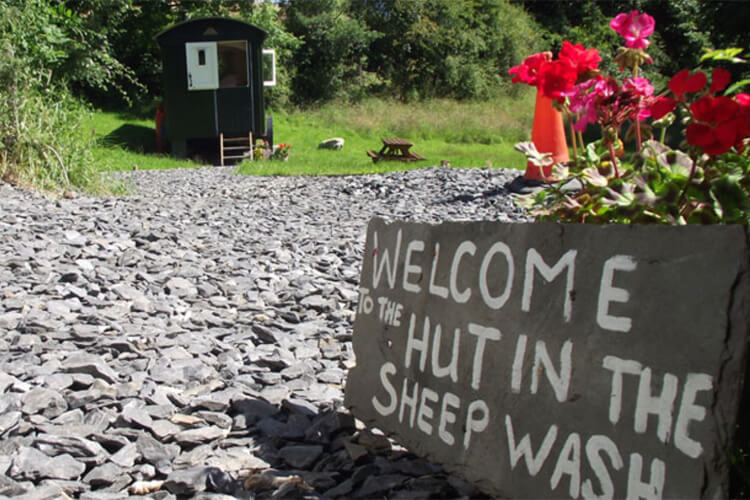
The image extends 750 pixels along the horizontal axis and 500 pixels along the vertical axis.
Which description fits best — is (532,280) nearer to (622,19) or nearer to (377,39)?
(622,19)

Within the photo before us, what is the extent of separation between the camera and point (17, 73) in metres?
7.99

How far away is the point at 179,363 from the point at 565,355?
6.09 feet

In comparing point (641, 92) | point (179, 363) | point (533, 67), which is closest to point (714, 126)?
point (641, 92)

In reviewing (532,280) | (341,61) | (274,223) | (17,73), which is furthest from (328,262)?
(341,61)

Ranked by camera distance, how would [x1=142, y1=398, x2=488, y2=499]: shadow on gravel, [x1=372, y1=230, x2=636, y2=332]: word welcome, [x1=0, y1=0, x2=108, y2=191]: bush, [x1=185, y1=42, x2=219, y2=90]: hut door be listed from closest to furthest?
[x1=372, y1=230, x2=636, y2=332]: word welcome → [x1=142, y1=398, x2=488, y2=499]: shadow on gravel → [x1=0, y1=0, x2=108, y2=191]: bush → [x1=185, y1=42, x2=219, y2=90]: hut door

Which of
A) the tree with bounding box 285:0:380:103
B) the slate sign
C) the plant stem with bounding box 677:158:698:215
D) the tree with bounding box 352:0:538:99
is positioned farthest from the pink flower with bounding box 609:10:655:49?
the tree with bounding box 352:0:538:99

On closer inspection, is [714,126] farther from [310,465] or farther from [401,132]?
[401,132]

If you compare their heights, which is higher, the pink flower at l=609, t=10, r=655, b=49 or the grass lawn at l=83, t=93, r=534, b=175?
the pink flower at l=609, t=10, r=655, b=49

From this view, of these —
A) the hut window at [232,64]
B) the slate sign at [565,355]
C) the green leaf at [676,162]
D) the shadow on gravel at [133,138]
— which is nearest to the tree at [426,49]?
the hut window at [232,64]

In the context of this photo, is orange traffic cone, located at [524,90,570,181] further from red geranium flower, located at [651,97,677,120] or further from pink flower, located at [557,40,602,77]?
red geranium flower, located at [651,97,677,120]

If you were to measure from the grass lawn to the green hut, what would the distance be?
1119 millimetres

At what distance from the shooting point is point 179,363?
116 inches

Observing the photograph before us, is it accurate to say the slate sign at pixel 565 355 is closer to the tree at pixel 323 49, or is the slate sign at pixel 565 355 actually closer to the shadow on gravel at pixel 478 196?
the shadow on gravel at pixel 478 196

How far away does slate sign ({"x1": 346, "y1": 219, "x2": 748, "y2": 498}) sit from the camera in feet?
4.46
